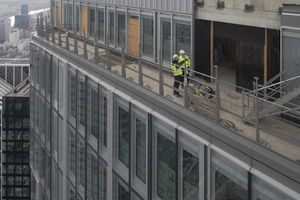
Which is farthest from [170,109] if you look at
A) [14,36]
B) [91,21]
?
[14,36]

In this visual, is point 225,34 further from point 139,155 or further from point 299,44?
point 139,155

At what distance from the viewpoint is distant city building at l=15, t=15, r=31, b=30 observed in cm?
17612

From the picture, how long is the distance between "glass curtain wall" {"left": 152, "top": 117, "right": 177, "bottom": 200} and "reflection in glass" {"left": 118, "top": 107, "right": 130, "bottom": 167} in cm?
165

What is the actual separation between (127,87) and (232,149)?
4977mm

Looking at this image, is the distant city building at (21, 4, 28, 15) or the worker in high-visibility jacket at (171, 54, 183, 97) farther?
the distant city building at (21, 4, 28, 15)

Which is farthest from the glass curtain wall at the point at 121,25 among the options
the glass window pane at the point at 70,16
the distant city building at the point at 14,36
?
the distant city building at the point at 14,36

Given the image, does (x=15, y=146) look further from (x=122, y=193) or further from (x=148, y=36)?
(x=122, y=193)

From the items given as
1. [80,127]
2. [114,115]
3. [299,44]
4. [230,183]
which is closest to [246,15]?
[299,44]

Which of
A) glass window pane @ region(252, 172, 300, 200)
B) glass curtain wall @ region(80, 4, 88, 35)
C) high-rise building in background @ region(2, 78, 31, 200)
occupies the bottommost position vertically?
high-rise building in background @ region(2, 78, 31, 200)

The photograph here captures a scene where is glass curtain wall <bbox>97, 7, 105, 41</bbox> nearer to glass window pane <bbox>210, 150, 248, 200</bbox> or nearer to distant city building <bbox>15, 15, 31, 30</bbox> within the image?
glass window pane <bbox>210, 150, 248, 200</bbox>

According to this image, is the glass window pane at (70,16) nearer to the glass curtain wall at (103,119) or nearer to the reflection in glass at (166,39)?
the reflection in glass at (166,39)

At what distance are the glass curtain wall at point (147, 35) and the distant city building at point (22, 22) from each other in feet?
570

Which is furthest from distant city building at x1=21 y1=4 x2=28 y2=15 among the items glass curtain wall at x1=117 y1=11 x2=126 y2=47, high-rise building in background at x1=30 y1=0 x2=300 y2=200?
glass curtain wall at x1=117 y1=11 x2=126 y2=47

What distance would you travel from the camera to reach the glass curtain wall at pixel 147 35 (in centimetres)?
1595
